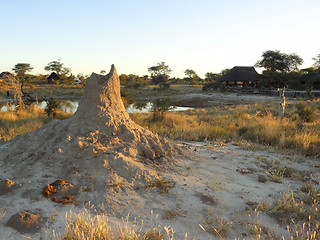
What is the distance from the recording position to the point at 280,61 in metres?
37.9

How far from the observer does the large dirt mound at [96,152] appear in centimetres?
348

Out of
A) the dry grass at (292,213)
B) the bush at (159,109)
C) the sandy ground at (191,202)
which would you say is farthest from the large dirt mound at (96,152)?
the bush at (159,109)

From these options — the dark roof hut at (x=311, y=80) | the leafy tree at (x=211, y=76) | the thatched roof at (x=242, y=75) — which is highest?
the leafy tree at (x=211, y=76)

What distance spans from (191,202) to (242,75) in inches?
1353

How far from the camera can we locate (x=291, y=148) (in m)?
6.36

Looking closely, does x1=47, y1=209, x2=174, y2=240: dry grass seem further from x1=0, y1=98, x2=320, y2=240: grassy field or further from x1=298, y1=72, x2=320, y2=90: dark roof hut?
x1=298, y1=72, x2=320, y2=90: dark roof hut

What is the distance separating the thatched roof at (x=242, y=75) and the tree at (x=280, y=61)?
389 centimetres

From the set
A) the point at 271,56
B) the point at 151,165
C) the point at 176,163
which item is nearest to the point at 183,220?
the point at 151,165

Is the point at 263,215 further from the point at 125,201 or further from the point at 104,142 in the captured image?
the point at 104,142

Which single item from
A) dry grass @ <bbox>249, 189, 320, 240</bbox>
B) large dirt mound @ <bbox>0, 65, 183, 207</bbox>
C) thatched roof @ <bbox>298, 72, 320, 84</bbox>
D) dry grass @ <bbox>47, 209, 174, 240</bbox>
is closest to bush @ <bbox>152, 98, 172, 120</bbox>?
large dirt mound @ <bbox>0, 65, 183, 207</bbox>

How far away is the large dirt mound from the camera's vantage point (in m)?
3.48

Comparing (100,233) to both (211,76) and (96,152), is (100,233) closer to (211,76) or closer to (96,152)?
(96,152)

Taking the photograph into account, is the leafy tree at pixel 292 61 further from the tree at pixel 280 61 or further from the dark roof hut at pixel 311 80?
the dark roof hut at pixel 311 80

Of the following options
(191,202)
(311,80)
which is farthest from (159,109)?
(311,80)
